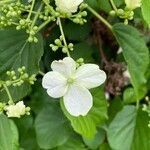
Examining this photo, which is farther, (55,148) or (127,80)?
(127,80)

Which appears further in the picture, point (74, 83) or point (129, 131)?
point (129, 131)

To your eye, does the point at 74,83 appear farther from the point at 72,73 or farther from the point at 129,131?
the point at 129,131

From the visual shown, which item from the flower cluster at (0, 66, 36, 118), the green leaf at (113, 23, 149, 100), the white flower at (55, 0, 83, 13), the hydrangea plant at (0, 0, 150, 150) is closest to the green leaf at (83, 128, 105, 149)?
the hydrangea plant at (0, 0, 150, 150)

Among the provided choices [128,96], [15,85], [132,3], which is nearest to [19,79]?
[15,85]

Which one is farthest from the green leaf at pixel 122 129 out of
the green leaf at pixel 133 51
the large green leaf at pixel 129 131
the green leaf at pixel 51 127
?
the green leaf at pixel 133 51

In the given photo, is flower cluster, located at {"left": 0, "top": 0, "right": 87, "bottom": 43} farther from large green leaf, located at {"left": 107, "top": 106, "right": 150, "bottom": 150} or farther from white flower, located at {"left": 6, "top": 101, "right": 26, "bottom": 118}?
large green leaf, located at {"left": 107, "top": 106, "right": 150, "bottom": 150}

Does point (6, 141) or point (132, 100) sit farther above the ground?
point (6, 141)

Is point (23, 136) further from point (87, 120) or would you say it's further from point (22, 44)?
point (22, 44)

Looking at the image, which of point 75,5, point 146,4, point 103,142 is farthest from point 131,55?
point 103,142
